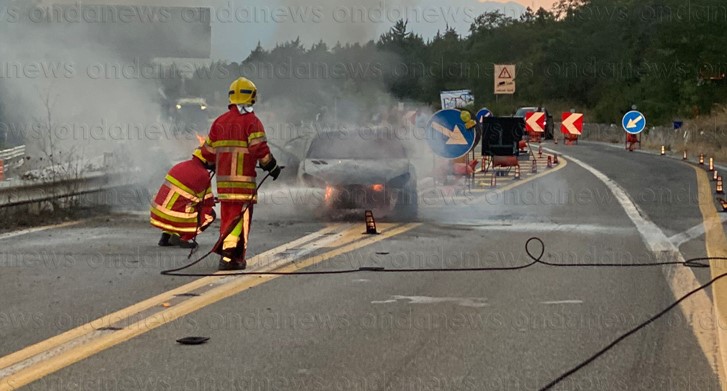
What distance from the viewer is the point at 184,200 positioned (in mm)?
11609

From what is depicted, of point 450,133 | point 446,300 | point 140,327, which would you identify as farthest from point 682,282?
point 450,133

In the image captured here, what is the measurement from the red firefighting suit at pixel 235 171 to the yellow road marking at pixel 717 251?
412 cm

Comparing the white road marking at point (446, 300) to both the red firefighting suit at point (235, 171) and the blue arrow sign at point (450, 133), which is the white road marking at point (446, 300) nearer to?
the red firefighting suit at point (235, 171)

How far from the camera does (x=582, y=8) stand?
108 m

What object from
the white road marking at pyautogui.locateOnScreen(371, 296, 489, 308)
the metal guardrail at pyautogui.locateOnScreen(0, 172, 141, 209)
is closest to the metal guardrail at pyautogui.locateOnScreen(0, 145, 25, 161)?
the metal guardrail at pyautogui.locateOnScreen(0, 172, 141, 209)

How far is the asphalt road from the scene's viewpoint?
6129mm

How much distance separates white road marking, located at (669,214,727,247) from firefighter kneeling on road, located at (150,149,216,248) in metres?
5.17

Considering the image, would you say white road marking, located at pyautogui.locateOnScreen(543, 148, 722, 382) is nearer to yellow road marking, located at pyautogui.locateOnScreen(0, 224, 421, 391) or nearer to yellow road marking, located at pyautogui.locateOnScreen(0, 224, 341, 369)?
yellow road marking, located at pyautogui.locateOnScreen(0, 224, 421, 391)

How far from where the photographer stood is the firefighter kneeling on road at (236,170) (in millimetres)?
10156

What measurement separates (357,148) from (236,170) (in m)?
6.15

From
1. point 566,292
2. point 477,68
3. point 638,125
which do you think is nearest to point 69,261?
point 566,292

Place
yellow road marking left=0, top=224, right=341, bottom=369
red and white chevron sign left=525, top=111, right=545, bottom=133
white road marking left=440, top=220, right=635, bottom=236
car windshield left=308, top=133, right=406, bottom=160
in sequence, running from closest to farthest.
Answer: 1. yellow road marking left=0, top=224, right=341, bottom=369
2. white road marking left=440, top=220, right=635, bottom=236
3. car windshield left=308, top=133, right=406, bottom=160
4. red and white chevron sign left=525, top=111, right=545, bottom=133

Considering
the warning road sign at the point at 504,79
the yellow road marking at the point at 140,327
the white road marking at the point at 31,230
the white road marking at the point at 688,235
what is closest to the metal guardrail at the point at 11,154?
the white road marking at the point at 31,230

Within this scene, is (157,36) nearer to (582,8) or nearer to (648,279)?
(648,279)
